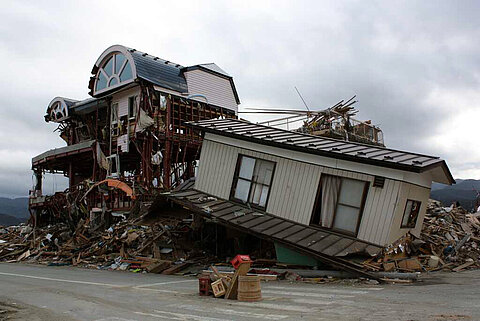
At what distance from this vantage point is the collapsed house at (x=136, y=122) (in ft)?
97.2

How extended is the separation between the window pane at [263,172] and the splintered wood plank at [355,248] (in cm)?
428

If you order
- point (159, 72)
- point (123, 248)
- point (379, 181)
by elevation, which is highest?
point (159, 72)

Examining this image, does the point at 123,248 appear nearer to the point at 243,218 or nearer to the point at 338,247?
the point at 243,218

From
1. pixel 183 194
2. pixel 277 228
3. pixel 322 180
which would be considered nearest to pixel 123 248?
pixel 183 194

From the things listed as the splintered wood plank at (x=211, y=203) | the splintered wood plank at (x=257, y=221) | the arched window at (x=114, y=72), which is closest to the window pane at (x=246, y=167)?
the splintered wood plank at (x=211, y=203)

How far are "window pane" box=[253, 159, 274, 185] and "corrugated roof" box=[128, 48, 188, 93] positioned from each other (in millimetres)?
16067

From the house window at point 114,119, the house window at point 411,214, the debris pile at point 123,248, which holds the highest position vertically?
the house window at point 114,119

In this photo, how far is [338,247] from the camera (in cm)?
1336

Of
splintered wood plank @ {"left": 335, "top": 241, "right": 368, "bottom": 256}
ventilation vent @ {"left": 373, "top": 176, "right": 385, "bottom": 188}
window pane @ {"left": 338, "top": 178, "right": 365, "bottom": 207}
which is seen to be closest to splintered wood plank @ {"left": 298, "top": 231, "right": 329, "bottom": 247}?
splintered wood plank @ {"left": 335, "top": 241, "right": 368, "bottom": 256}

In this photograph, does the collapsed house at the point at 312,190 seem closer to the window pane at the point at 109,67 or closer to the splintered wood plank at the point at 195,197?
the splintered wood plank at the point at 195,197

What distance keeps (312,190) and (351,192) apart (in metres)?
1.43

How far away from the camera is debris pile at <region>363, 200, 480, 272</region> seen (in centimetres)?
1353

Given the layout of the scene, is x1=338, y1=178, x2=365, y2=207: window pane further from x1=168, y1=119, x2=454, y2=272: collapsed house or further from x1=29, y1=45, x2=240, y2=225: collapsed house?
x1=29, y1=45, x2=240, y2=225: collapsed house

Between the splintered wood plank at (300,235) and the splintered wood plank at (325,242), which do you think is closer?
the splintered wood plank at (325,242)
